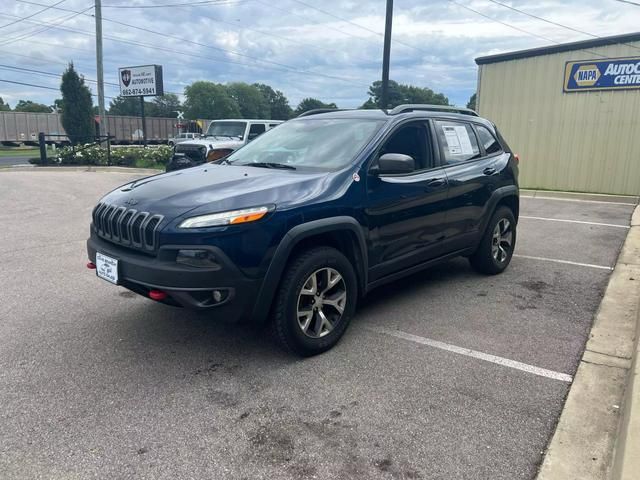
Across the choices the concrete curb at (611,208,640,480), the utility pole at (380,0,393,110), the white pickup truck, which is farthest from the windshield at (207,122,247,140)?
the concrete curb at (611,208,640,480)

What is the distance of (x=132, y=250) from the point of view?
3.44 meters

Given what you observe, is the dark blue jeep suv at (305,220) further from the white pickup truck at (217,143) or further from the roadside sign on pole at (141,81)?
the roadside sign on pole at (141,81)

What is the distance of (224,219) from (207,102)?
10679 cm

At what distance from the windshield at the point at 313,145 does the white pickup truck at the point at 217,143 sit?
8413mm

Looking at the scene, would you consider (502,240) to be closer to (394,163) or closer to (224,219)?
(394,163)

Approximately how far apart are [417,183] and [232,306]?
2.02 m

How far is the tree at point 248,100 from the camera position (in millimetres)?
113812

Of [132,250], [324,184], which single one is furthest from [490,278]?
[132,250]

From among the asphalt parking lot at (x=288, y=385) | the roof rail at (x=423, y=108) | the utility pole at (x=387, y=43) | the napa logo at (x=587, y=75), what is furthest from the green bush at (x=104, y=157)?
the roof rail at (x=423, y=108)

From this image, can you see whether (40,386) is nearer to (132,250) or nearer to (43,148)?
(132,250)

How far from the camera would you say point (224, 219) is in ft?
10.5

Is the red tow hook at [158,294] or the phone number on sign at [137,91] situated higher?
the phone number on sign at [137,91]

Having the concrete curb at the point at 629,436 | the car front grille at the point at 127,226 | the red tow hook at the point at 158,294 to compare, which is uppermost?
the car front grille at the point at 127,226

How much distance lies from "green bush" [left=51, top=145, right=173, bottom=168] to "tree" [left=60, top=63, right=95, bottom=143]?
292 inches
